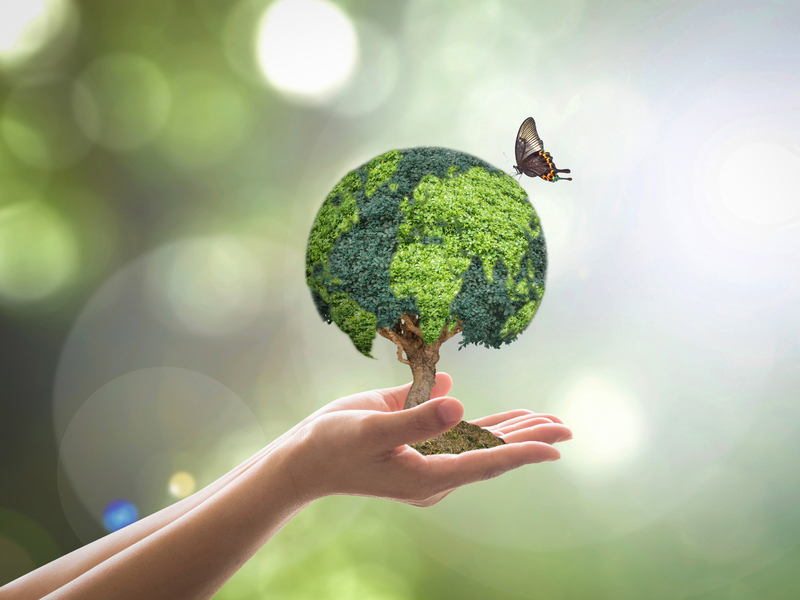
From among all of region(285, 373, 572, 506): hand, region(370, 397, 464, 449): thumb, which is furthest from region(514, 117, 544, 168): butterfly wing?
region(370, 397, 464, 449): thumb

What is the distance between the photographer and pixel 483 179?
4742mm

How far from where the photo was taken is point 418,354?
4965 millimetres

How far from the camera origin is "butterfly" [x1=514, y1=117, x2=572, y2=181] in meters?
5.24

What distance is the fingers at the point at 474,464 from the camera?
3.21 meters

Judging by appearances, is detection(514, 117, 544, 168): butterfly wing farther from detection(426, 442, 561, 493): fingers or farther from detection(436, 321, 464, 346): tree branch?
detection(426, 442, 561, 493): fingers

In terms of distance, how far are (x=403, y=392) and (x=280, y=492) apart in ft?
6.74

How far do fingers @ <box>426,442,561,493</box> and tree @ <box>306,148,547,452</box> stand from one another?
4.71 feet

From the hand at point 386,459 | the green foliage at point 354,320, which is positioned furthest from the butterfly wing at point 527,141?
the hand at point 386,459

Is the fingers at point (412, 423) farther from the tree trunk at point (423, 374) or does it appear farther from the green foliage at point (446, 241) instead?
the tree trunk at point (423, 374)

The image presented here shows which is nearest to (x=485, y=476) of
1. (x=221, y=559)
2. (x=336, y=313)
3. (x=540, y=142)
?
(x=221, y=559)

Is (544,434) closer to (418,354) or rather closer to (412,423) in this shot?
(418,354)

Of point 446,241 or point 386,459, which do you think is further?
point 446,241

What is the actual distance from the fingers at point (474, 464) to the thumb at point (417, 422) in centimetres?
41

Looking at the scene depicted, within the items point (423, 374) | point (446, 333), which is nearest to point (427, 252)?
point (446, 333)
